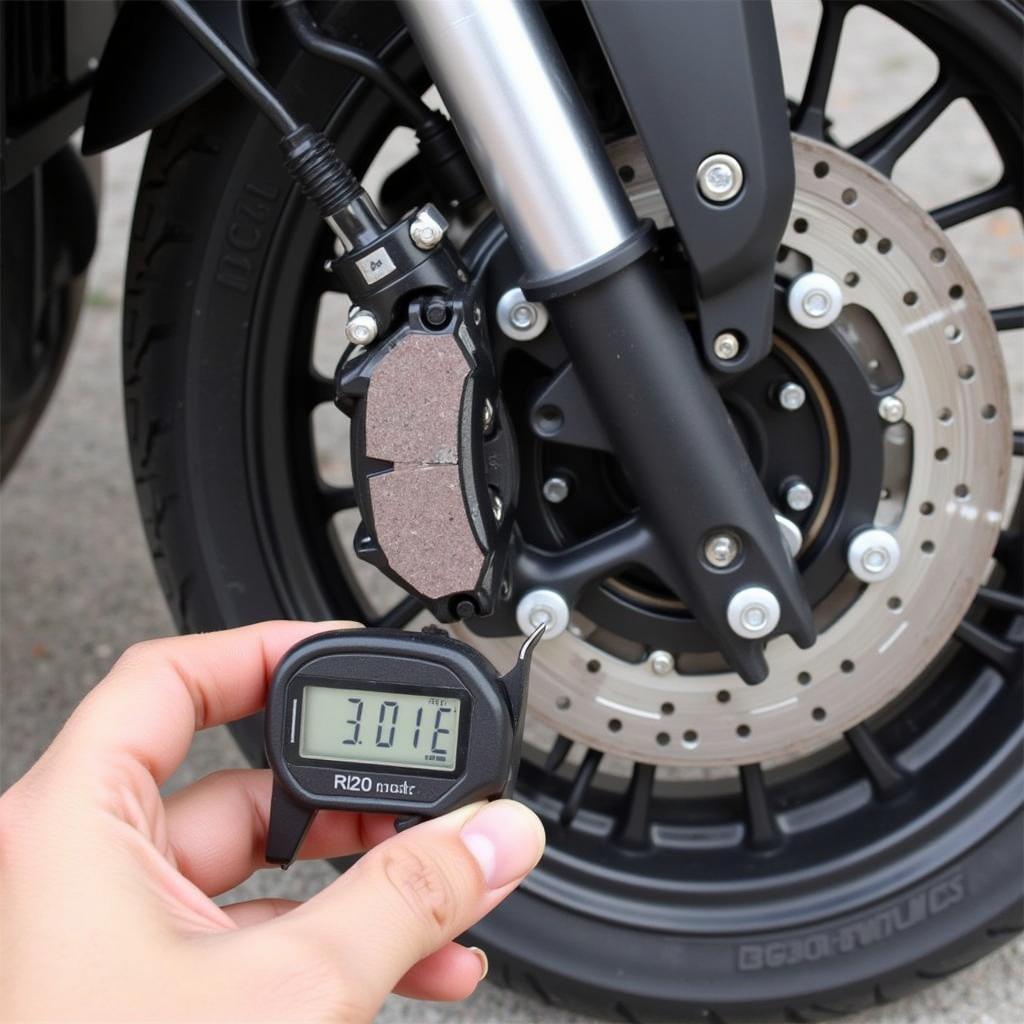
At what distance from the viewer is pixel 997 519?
1067mm

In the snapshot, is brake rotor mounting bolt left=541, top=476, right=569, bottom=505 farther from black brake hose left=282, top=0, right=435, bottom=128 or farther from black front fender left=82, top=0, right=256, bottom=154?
black front fender left=82, top=0, right=256, bottom=154

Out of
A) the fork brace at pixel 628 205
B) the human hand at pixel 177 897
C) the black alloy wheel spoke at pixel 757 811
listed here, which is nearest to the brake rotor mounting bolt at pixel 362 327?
the fork brace at pixel 628 205

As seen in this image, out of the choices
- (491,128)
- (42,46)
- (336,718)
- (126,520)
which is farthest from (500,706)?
(126,520)

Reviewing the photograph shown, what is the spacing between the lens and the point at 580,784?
1.20 metres

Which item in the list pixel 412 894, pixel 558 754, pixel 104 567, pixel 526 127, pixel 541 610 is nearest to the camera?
pixel 412 894

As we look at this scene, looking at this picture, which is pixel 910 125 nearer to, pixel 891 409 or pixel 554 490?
pixel 891 409

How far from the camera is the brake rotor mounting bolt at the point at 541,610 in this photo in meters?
1.03

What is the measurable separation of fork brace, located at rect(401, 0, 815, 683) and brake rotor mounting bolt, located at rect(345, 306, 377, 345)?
0.38 ft

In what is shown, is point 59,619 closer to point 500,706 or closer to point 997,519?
point 500,706

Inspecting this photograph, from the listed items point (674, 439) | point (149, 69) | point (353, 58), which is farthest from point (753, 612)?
point (149, 69)

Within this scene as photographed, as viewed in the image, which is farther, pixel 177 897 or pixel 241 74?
pixel 241 74

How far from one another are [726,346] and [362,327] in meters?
0.27

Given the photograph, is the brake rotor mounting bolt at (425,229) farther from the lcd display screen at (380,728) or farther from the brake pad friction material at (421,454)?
the lcd display screen at (380,728)

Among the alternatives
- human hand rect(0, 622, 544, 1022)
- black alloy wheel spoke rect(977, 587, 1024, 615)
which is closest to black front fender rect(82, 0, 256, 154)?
human hand rect(0, 622, 544, 1022)
